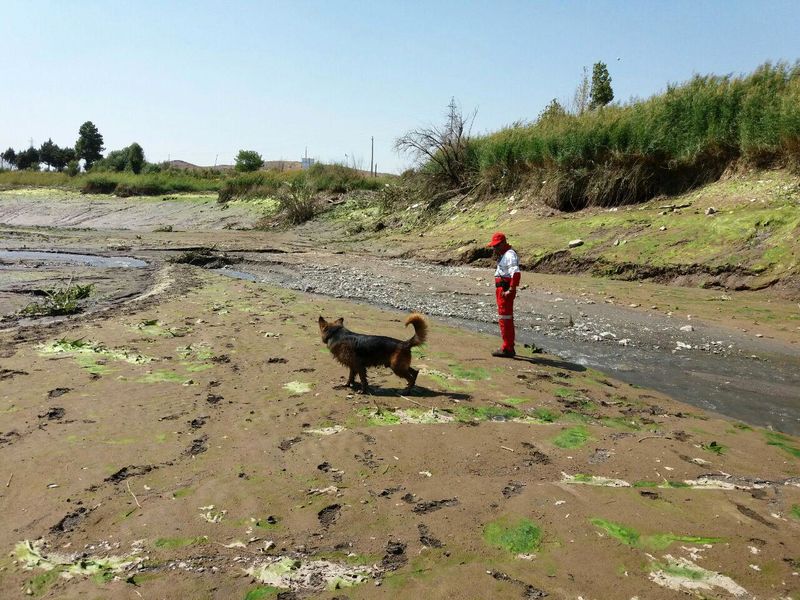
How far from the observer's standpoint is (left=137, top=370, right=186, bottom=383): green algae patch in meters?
6.84

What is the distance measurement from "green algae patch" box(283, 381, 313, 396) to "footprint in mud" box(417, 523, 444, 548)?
3022 mm

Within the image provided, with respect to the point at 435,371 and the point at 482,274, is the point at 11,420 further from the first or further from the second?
the point at 482,274

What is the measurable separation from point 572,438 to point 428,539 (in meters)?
2.27

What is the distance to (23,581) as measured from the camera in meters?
3.34

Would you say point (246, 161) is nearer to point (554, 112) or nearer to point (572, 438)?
point (554, 112)

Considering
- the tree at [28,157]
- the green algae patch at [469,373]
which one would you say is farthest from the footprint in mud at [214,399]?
the tree at [28,157]

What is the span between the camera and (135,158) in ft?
201

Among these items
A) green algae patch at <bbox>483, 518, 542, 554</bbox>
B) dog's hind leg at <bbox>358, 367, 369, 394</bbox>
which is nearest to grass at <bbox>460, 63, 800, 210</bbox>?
dog's hind leg at <bbox>358, 367, 369, 394</bbox>

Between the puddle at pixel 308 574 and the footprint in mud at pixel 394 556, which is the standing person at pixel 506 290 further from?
the puddle at pixel 308 574

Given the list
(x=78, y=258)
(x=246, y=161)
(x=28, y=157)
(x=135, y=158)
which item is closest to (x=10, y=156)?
(x=28, y=157)

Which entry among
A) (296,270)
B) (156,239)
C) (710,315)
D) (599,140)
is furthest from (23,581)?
(156,239)

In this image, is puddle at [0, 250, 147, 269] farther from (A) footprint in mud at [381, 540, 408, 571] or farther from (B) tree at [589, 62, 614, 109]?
(B) tree at [589, 62, 614, 109]

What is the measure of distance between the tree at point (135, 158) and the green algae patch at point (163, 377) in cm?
5647

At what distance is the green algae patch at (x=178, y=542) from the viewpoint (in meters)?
3.68
